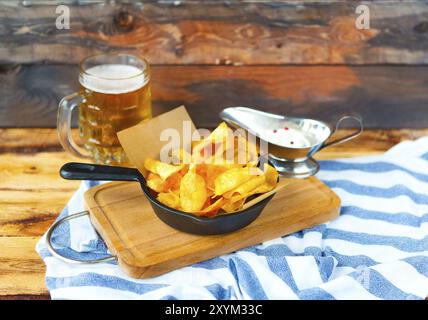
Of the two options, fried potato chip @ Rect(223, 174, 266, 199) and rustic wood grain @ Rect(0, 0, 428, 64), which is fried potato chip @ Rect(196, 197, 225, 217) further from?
rustic wood grain @ Rect(0, 0, 428, 64)

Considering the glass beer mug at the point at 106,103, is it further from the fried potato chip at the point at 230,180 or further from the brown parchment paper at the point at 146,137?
the fried potato chip at the point at 230,180

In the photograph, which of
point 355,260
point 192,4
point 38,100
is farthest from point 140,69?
point 355,260

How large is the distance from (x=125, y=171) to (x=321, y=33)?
30.5 inches

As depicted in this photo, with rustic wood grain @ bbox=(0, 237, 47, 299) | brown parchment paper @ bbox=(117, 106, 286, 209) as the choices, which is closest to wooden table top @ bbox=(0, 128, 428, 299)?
rustic wood grain @ bbox=(0, 237, 47, 299)

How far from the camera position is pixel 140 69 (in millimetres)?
1662

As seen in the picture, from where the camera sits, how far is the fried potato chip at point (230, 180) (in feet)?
4.28

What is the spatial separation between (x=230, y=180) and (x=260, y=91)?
0.70 metres

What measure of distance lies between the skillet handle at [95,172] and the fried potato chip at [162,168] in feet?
0.09

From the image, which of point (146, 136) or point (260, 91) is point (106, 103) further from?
point (260, 91)

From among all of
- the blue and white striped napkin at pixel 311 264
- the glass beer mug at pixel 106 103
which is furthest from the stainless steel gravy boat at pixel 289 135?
the glass beer mug at pixel 106 103

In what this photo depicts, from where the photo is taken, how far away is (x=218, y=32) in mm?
1871

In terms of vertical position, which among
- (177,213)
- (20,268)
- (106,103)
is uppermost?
(106,103)

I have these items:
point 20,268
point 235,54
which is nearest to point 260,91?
point 235,54

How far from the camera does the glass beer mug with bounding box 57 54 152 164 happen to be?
1.58m
